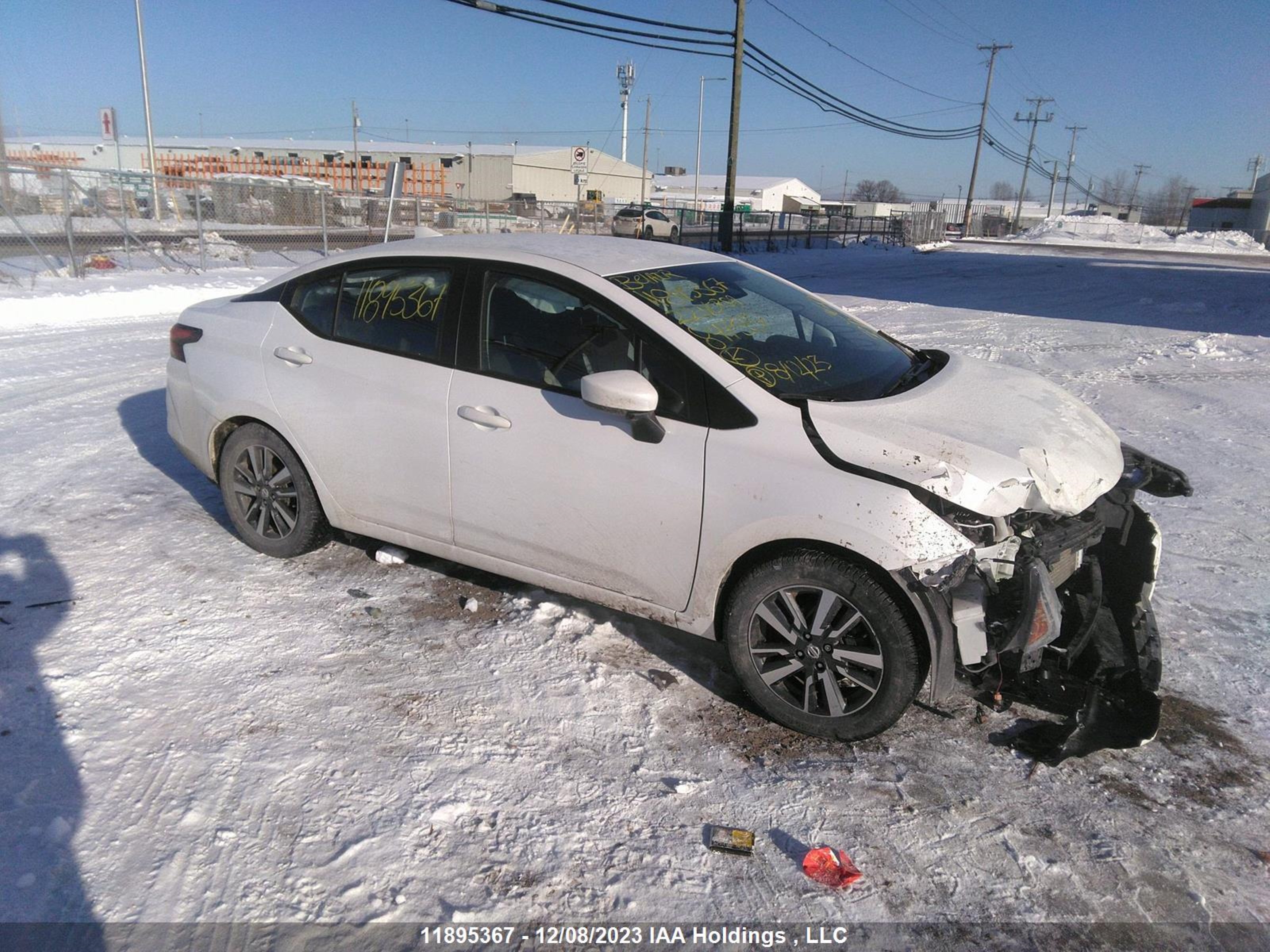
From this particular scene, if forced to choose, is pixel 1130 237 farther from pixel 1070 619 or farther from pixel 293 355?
pixel 293 355

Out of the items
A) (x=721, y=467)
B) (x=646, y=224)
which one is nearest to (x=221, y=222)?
(x=646, y=224)

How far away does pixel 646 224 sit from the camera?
37.8 metres

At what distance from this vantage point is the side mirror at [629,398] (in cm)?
325

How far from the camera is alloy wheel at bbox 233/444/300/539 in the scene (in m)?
4.55

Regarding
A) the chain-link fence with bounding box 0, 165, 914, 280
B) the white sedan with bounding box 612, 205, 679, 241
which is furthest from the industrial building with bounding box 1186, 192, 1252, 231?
the chain-link fence with bounding box 0, 165, 914, 280

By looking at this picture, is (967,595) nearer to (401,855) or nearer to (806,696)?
(806,696)

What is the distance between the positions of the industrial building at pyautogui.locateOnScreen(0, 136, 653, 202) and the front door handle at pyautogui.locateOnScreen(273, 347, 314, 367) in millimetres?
42986

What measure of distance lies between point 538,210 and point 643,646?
30873mm

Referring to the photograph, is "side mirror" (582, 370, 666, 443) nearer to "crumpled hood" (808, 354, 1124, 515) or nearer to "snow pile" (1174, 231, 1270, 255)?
"crumpled hood" (808, 354, 1124, 515)

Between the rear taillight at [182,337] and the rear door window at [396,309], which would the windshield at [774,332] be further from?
the rear taillight at [182,337]

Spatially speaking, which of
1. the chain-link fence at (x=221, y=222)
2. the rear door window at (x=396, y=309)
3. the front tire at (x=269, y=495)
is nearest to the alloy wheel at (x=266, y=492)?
the front tire at (x=269, y=495)

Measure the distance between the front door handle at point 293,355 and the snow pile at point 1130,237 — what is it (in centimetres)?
5836

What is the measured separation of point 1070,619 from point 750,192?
118 m

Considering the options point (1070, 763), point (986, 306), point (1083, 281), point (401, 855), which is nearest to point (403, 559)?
point (401, 855)
